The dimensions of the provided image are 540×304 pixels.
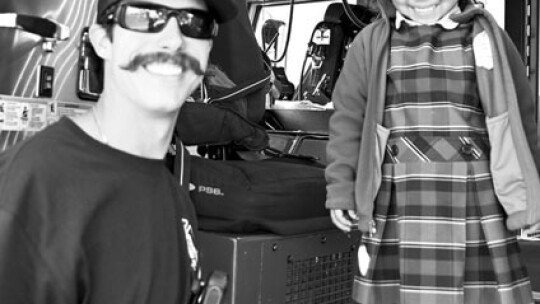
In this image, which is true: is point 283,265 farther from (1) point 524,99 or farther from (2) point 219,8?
(2) point 219,8

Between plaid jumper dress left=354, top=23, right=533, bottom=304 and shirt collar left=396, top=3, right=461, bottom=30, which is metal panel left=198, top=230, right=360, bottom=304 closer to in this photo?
plaid jumper dress left=354, top=23, right=533, bottom=304

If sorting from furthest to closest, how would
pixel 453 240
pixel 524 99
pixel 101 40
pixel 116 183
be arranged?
pixel 524 99
pixel 453 240
pixel 101 40
pixel 116 183

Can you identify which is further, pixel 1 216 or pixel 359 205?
pixel 359 205

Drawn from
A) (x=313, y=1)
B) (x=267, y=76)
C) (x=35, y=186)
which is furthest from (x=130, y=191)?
(x=313, y=1)

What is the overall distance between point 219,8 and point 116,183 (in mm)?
404

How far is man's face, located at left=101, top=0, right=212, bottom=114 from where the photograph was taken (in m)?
1.16

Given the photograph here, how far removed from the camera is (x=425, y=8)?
192 cm

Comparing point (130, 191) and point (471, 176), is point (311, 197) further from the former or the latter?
point (130, 191)

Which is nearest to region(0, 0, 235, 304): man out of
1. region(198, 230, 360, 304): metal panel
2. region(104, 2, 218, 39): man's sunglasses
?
region(104, 2, 218, 39): man's sunglasses

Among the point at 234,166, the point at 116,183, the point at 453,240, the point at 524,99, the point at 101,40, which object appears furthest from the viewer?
the point at 234,166

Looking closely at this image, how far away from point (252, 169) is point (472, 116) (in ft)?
2.35

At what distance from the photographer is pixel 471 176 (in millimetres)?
1856

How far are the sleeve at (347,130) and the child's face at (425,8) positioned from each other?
177 mm

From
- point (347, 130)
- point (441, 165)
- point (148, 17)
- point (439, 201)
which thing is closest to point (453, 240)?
point (439, 201)
